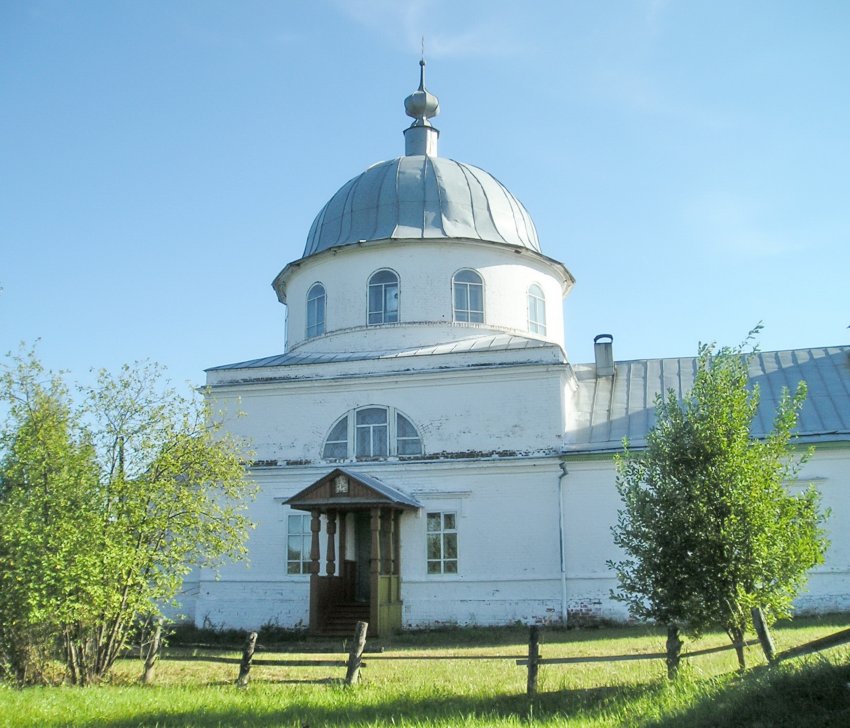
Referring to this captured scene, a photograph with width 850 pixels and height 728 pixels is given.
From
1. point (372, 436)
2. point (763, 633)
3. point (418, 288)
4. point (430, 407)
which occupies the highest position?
point (418, 288)


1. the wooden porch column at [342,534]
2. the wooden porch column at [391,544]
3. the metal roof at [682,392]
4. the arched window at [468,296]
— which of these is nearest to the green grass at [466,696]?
the wooden porch column at [391,544]

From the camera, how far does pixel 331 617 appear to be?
63.2 feet

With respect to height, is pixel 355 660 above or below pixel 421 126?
below

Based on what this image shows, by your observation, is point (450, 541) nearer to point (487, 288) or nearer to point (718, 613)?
point (487, 288)

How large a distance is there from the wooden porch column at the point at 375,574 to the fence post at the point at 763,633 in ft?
30.2

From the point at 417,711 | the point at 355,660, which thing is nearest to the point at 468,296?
the point at 355,660

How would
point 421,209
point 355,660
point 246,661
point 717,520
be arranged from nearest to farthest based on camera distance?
point 717,520
point 355,660
point 246,661
point 421,209

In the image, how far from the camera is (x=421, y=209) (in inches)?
A: 942

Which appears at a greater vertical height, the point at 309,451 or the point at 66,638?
the point at 309,451

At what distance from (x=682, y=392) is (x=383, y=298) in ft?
25.7

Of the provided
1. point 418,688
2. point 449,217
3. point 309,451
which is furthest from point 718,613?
point 449,217

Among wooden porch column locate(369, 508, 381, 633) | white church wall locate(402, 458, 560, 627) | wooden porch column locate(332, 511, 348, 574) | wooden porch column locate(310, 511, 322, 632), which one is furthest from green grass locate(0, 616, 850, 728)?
wooden porch column locate(332, 511, 348, 574)

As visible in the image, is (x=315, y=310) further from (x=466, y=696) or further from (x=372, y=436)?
(x=466, y=696)

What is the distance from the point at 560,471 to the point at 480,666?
675 cm
